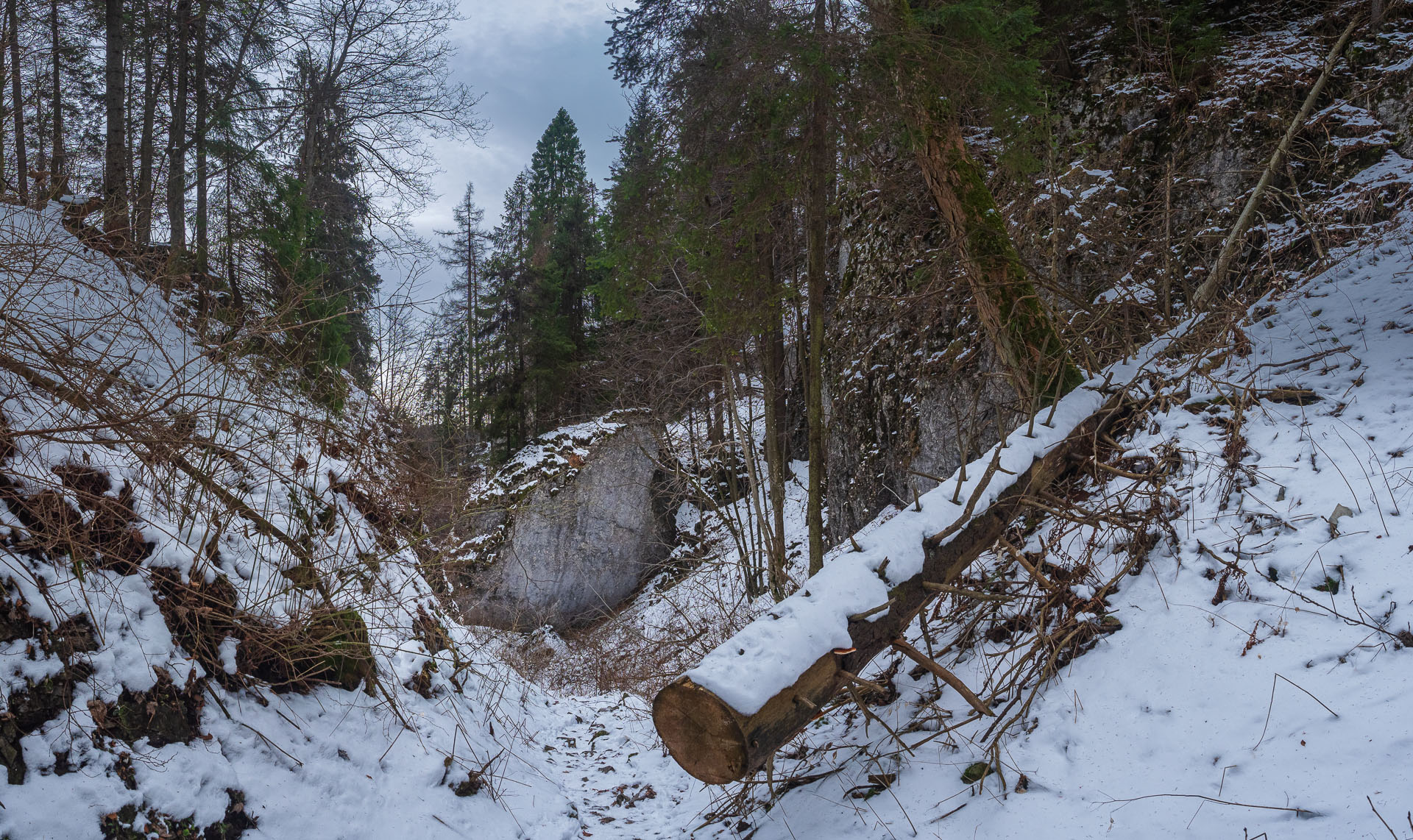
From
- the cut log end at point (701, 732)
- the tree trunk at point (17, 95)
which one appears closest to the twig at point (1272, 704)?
the cut log end at point (701, 732)

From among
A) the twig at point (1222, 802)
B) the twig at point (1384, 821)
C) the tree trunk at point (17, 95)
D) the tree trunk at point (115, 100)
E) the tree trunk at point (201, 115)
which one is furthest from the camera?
the tree trunk at point (201, 115)

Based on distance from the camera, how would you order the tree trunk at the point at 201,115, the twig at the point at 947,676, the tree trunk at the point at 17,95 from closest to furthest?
the twig at the point at 947,676
the tree trunk at the point at 17,95
the tree trunk at the point at 201,115

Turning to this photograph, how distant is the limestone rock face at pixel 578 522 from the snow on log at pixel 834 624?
9141mm

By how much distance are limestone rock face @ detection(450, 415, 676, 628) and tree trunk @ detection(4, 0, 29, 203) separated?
7661 millimetres

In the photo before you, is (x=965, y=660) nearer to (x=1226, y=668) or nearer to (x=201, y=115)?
(x=1226, y=668)

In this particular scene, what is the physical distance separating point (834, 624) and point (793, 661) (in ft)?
1.02

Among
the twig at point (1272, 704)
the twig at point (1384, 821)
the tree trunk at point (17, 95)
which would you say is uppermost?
the tree trunk at point (17, 95)

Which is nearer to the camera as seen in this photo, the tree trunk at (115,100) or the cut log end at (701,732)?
the cut log end at (701,732)

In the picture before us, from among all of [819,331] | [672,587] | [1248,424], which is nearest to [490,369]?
[672,587]

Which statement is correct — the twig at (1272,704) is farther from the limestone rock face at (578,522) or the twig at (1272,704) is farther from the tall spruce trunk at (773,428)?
the limestone rock face at (578,522)

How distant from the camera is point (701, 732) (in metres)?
2.79

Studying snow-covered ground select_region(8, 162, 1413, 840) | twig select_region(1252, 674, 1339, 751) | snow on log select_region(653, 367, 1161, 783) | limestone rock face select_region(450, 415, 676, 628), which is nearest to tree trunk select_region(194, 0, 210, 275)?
snow-covered ground select_region(8, 162, 1413, 840)

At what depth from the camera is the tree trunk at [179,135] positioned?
28.3ft

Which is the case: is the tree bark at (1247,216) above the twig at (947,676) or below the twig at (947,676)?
above
